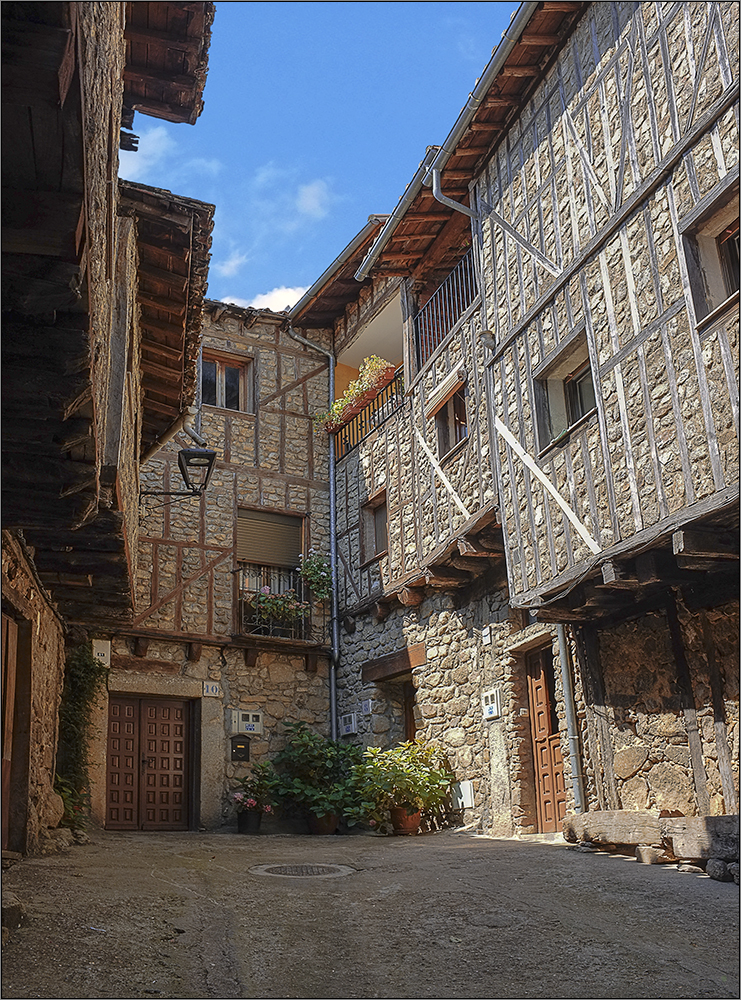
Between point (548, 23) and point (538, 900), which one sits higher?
point (548, 23)

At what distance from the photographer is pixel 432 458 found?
1108 centimetres

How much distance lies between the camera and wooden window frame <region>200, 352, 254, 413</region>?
1405 centimetres

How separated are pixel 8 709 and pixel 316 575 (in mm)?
6840

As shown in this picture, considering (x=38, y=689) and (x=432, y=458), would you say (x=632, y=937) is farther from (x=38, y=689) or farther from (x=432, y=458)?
(x=432, y=458)

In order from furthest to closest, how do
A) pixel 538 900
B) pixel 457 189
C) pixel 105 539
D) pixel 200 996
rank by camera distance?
1. pixel 457 189
2. pixel 105 539
3. pixel 538 900
4. pixel 200 996

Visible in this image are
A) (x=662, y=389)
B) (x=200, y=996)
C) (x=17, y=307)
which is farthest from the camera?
(x=662, y=389)

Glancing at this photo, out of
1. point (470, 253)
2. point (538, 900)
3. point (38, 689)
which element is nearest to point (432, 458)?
point (470, 253)

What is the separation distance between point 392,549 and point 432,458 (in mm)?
1597

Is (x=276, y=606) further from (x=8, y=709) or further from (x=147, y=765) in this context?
(x=8, y=709)

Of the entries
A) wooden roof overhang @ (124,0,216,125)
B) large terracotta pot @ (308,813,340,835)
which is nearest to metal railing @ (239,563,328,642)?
large terracotta pot @ (308,813,340,835)

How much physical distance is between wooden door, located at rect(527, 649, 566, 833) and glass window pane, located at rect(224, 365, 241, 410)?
6637 millimetres

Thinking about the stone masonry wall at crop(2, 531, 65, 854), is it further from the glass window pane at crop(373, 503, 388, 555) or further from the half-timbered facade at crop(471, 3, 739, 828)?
the glass window pane at crop(373, 503, 388, 555)

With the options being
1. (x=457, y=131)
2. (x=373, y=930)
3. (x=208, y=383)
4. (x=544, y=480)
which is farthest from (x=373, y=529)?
(x=373, y=930)

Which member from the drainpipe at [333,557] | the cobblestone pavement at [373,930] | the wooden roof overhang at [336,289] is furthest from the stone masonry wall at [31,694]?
the wooden roof overhang at [336,289]
